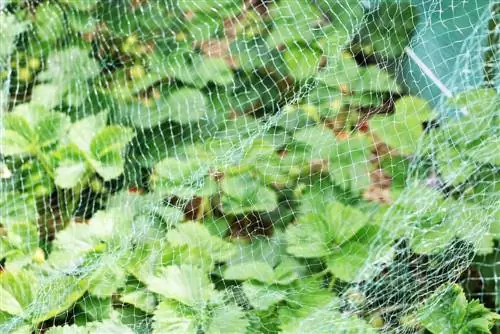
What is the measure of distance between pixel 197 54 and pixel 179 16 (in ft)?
0.67

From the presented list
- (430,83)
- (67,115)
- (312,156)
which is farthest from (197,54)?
(430,83)

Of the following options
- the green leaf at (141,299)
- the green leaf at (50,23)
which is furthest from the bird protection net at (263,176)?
the green leaf at (50,23)

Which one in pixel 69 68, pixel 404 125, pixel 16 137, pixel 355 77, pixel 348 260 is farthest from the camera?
pixel 69 68

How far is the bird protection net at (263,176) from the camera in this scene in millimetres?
1414

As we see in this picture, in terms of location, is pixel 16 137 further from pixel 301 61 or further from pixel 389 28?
pixel 389 28

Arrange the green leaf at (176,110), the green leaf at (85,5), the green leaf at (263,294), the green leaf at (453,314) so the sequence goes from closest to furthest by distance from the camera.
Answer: the green leaf at (453,314) → the green leaf at (263,294) → the green leaf at (176,110) → the green leaf at (85,5)

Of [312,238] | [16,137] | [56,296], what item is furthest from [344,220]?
[16,137]

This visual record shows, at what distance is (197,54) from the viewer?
2.12 m

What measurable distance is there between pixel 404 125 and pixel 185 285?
25.6 inches

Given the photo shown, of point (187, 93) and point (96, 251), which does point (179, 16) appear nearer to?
point (187, 93)

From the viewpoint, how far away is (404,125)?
5.22 feet

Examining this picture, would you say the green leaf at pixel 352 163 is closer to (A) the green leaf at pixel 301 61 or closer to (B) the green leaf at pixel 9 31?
(A) the green leaf at pixel 301 61

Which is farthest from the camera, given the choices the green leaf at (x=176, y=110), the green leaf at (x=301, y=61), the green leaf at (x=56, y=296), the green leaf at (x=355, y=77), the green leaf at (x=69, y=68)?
the green leaf at (x=69, y=68)

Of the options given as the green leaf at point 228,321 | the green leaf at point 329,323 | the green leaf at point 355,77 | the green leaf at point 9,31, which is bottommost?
the green leaf at point 228,321
